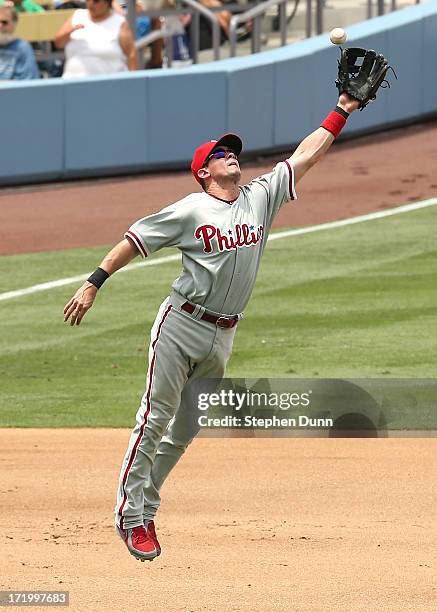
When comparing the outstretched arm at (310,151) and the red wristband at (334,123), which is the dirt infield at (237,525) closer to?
the outstretched arm at (310,151)

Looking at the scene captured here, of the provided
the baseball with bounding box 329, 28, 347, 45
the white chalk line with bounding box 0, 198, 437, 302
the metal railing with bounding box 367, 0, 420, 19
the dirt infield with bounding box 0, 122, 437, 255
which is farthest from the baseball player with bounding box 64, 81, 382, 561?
the metal railing with bounding box 367, 0, 420, 19

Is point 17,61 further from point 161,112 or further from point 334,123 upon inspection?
point 334,123

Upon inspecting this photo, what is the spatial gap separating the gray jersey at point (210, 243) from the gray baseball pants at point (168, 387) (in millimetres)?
113

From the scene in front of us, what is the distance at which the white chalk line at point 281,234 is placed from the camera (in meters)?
13.0

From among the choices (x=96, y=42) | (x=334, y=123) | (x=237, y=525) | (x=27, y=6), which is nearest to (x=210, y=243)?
(x=334, y=123)

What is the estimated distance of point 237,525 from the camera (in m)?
7.80

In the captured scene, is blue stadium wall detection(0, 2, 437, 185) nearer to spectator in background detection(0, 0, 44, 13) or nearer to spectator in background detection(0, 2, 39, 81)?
spectator in background detection(0, 2, 39, 81)

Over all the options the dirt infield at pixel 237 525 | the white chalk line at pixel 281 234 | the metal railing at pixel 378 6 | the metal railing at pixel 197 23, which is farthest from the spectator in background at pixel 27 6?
the dirt infield at pixel 237 525

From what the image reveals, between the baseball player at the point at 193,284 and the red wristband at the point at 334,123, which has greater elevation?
the red wristband at the point at 334,123

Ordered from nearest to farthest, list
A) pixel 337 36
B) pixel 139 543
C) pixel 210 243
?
pixel 210 243 → pixel 139 543 → pixel 337 36

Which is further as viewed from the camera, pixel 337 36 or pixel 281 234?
pixel 281 234

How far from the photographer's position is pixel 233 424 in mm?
9211

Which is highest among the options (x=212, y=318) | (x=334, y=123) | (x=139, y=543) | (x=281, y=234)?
(x=334, y=123)

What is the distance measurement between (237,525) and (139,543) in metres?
0.86
